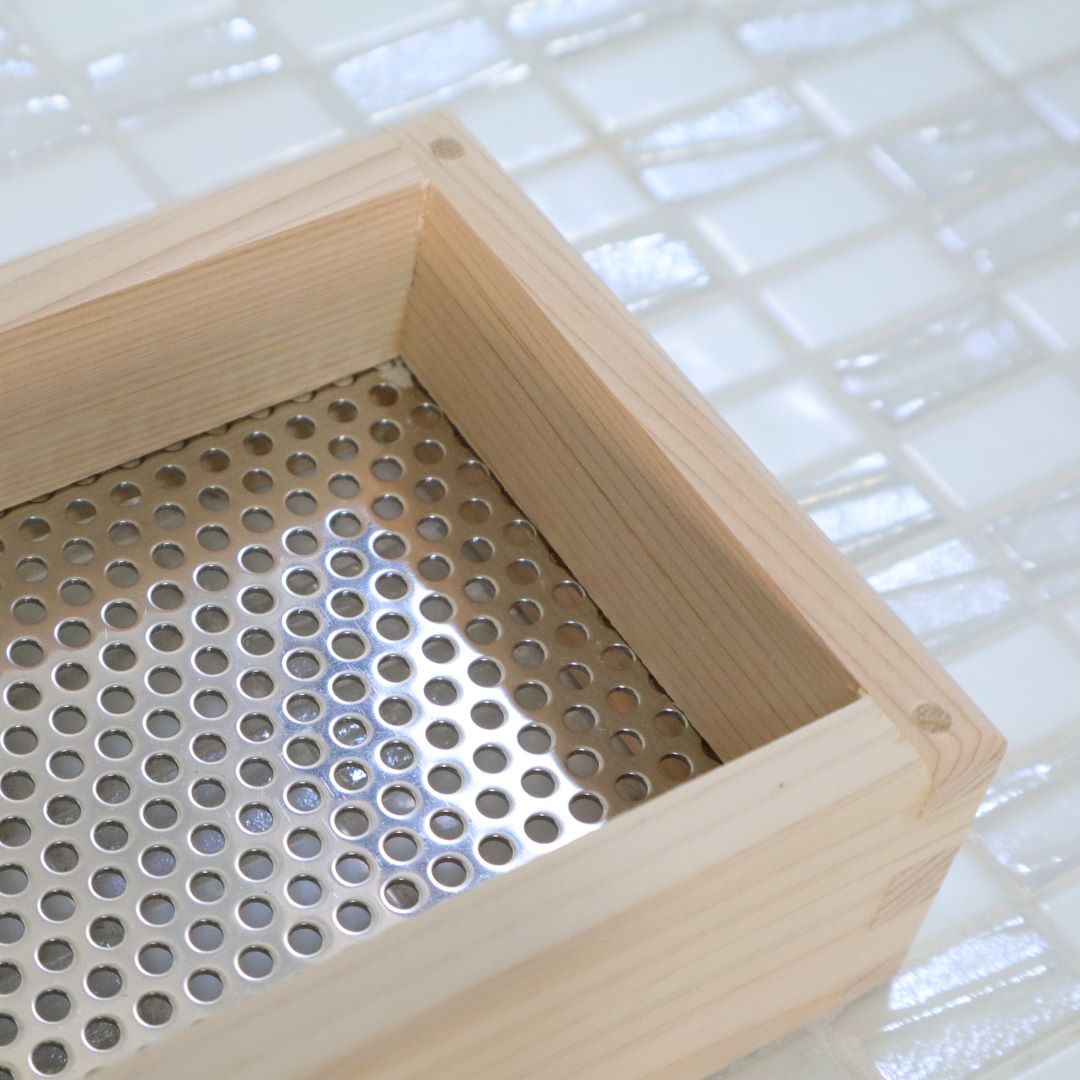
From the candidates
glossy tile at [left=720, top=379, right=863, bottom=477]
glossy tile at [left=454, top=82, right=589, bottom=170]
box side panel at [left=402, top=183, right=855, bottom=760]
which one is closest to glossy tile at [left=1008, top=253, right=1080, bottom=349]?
glossy tile at [left=720, top=379, right=863, bottom=477]

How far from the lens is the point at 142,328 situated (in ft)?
2.19

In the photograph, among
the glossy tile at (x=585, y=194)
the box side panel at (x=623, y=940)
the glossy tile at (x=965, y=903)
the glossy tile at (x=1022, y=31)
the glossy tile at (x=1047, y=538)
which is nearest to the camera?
the box side panel at (x=623, y=940)

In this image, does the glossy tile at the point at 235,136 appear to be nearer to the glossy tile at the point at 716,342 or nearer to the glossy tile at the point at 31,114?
the glossy tile at the point at 31,114

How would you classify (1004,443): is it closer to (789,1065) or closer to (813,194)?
(813,194)

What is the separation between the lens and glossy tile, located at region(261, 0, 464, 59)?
1003 millimetres

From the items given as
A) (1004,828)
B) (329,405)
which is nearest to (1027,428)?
(1004,828)

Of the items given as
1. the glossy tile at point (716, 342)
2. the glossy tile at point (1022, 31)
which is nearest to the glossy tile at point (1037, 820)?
the glossy tile at point (716, 342)

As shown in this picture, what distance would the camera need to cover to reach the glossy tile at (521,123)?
0.97 metres

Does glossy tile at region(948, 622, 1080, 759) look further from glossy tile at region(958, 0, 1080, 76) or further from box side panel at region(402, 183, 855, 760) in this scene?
glossy tile at region(958, 0, 1080, 76)

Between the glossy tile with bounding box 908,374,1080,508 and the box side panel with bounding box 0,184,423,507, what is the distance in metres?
0.27

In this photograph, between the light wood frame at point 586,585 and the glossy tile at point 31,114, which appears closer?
the light wood frame at point 586,585

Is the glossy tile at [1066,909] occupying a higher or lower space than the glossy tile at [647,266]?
lower

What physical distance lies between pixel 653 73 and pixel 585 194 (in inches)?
3.9

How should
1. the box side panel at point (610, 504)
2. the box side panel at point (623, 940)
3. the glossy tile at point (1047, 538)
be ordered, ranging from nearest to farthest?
the box side panel at point (623, 940) < the box side panel at point (610, 504) < the glossy tile at point (1047, 538)
